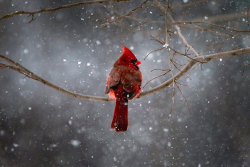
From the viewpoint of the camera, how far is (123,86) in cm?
268

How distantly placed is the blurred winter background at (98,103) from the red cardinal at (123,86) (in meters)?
4.23

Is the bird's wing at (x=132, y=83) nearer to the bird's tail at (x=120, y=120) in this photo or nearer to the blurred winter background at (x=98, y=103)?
the bird's tail at (x=120, y=120)

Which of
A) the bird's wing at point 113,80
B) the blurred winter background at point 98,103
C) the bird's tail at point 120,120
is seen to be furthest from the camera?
the blurred winter background at point 98,103

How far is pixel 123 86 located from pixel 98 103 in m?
5.25

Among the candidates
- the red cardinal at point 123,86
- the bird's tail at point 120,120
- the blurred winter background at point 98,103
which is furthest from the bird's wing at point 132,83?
the blurred winter background at point 98,103

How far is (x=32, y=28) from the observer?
25.0 ft

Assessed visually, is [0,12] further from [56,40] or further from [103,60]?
[103,60]

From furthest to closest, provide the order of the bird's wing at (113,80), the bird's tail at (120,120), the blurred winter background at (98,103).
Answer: the blurred winter background at (98,103) < the bird's wing at (113,80) < the bird's tail at (120,120)

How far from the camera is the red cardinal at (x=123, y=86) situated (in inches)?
101

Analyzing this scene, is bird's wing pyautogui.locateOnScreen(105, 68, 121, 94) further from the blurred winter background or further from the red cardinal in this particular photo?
the blurred winter background

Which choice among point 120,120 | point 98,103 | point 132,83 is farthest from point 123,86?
point 98,103

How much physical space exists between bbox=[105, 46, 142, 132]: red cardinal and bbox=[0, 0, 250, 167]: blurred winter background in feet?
13.9

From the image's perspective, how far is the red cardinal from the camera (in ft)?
8.39

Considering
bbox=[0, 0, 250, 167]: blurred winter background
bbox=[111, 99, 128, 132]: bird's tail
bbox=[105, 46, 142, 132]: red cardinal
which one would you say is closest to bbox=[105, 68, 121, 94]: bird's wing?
bbox=[105, 46, 142, 132]: red cardinal
